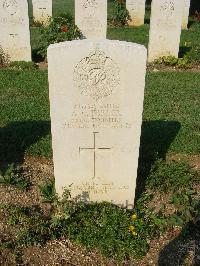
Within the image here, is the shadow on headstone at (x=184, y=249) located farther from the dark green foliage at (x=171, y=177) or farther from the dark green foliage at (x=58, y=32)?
the dark green foliage at (x=58, y=32)

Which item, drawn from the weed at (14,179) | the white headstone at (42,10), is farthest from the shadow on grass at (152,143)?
the white headstone at (42,10)

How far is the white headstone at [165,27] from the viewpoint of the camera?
430 inches

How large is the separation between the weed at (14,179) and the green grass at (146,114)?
0.53 metres

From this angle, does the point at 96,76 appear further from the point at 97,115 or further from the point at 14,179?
the point at 14,179

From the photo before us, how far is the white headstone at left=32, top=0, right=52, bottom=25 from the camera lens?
16.1 meters

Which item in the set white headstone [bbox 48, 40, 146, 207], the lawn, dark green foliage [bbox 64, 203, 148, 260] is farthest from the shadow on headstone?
white headstone [bbox 48, 40, 146, 207]

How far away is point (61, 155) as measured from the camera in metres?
4.61

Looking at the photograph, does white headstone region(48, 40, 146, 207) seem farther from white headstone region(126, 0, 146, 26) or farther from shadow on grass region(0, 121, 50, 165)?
white headstone region(126, 0, 146, 26)

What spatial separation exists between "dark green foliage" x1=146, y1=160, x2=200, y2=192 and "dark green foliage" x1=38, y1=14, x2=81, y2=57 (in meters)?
6.55

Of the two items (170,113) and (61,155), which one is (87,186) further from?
(170,113)

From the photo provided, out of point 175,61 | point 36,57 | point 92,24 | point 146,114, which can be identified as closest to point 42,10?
point 36,57

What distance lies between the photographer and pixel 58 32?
36.7 feet

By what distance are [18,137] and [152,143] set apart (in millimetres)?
2215

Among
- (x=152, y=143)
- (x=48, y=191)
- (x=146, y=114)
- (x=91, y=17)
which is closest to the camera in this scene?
(x=48, y=191)
